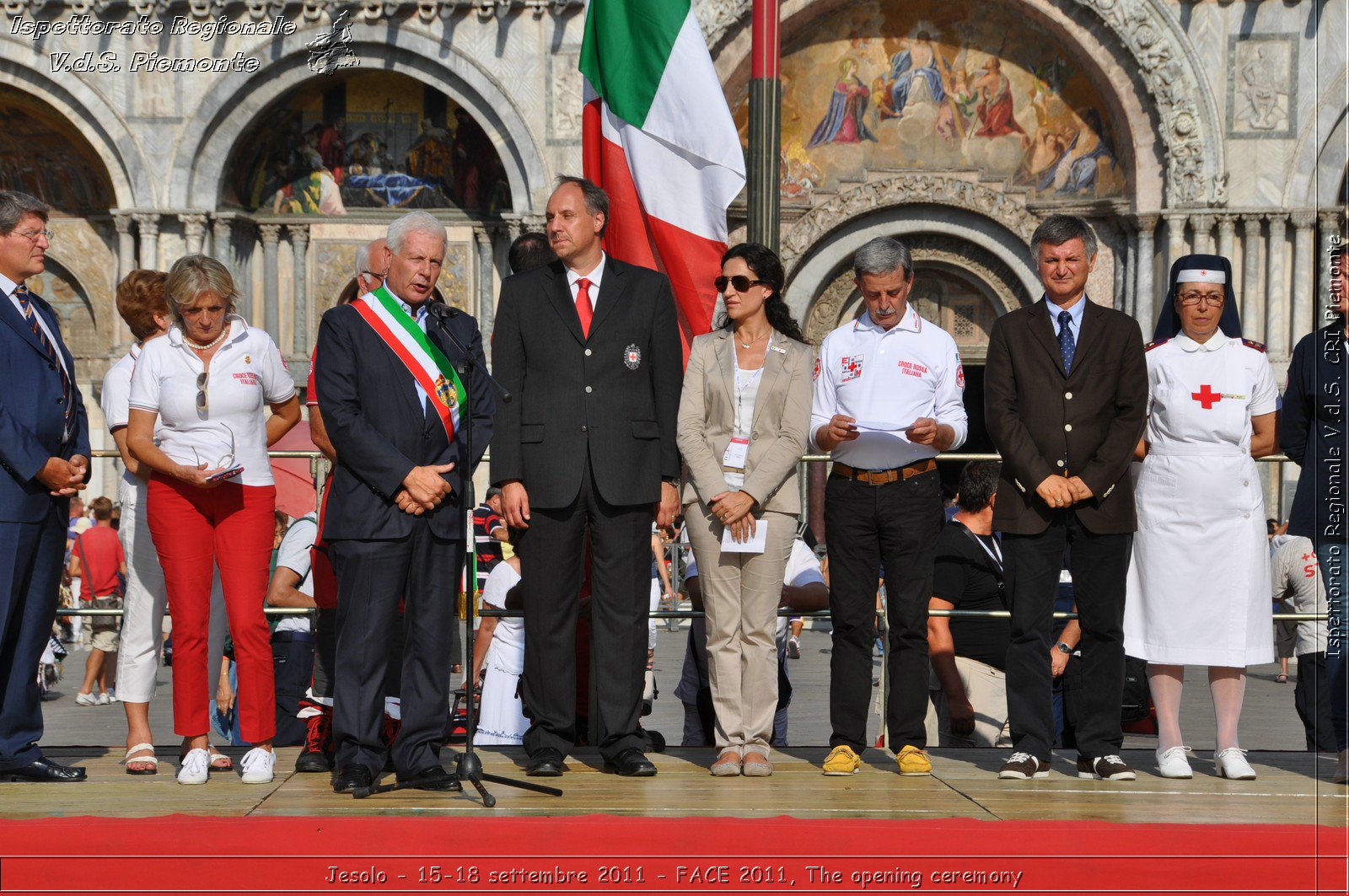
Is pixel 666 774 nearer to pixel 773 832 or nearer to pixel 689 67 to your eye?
pixel 773 832

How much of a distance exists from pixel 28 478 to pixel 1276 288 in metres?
15.4

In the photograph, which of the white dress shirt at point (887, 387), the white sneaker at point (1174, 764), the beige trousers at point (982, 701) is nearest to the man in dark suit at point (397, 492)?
the white dress shirt at point (887, 387)

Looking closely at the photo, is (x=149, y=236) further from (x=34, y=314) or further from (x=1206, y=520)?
(x=1206, y=520)

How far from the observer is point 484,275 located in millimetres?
18562

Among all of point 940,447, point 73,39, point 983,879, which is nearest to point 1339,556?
point 940,447

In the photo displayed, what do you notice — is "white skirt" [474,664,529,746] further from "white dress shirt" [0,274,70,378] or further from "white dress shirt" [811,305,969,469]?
"white dress shirt" [0,274,70,378]

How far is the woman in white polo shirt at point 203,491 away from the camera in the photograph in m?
5.42

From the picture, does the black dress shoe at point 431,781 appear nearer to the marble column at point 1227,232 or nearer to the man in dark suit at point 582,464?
the man in dark suit at point 582,464

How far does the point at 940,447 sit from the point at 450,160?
13.9 metres

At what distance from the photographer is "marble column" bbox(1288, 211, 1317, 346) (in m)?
17.2

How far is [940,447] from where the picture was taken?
5637 mm

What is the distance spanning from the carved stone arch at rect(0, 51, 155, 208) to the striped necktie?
12788 mm

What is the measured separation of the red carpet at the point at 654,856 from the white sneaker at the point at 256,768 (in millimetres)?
718

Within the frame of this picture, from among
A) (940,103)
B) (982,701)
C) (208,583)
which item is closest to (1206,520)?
(982,701)
